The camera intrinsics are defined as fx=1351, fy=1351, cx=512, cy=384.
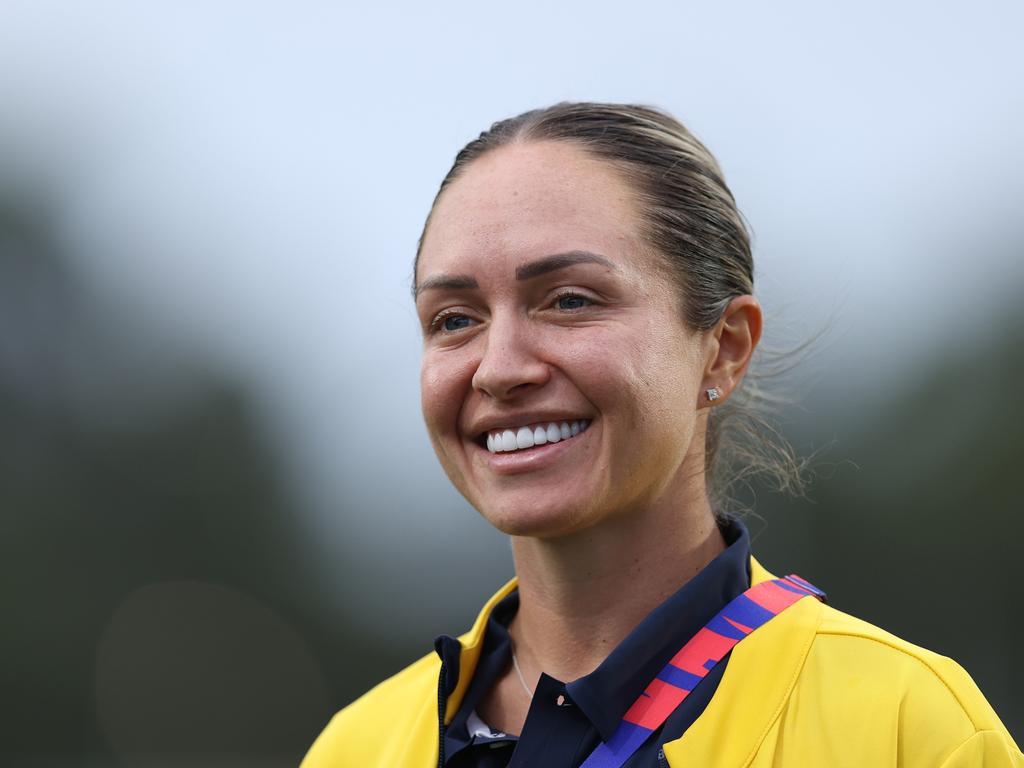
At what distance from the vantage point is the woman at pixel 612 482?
103 inches

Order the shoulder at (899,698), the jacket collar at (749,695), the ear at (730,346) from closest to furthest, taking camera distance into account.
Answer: the shoulder at (899,698) → the jacket collar at (749,695) → the ear at (730,346)

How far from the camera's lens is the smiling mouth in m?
2.82

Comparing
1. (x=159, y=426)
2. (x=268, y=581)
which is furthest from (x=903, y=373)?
(x=159, y=426)

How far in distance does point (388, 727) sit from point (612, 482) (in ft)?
3.13

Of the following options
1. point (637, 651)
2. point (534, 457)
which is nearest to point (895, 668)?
point (637, 651)

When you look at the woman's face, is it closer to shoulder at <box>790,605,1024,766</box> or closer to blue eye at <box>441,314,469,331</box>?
blue eye at <box>441,314,469,331</box>

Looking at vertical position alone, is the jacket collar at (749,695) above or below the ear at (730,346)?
below

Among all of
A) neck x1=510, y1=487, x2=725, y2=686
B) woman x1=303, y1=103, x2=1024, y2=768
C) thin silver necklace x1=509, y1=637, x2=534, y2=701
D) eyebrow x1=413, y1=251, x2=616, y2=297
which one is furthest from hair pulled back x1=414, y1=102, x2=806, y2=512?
thin silver necklace x1=509, y1=637, x2=534, y2=701

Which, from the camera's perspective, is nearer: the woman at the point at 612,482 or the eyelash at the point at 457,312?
the woman at the point at 612,482

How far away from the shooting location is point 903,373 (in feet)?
95.8

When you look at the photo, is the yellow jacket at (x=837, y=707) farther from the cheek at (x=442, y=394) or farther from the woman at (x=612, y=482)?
the cheek at (x=442, y=394)

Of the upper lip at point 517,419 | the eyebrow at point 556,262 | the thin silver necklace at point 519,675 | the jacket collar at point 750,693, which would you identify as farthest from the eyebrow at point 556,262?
the thin silver necklace at point 519,675

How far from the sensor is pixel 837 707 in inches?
99.2

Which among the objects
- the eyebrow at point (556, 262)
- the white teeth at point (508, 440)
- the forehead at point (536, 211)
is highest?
the forehead at point (536, 211)
